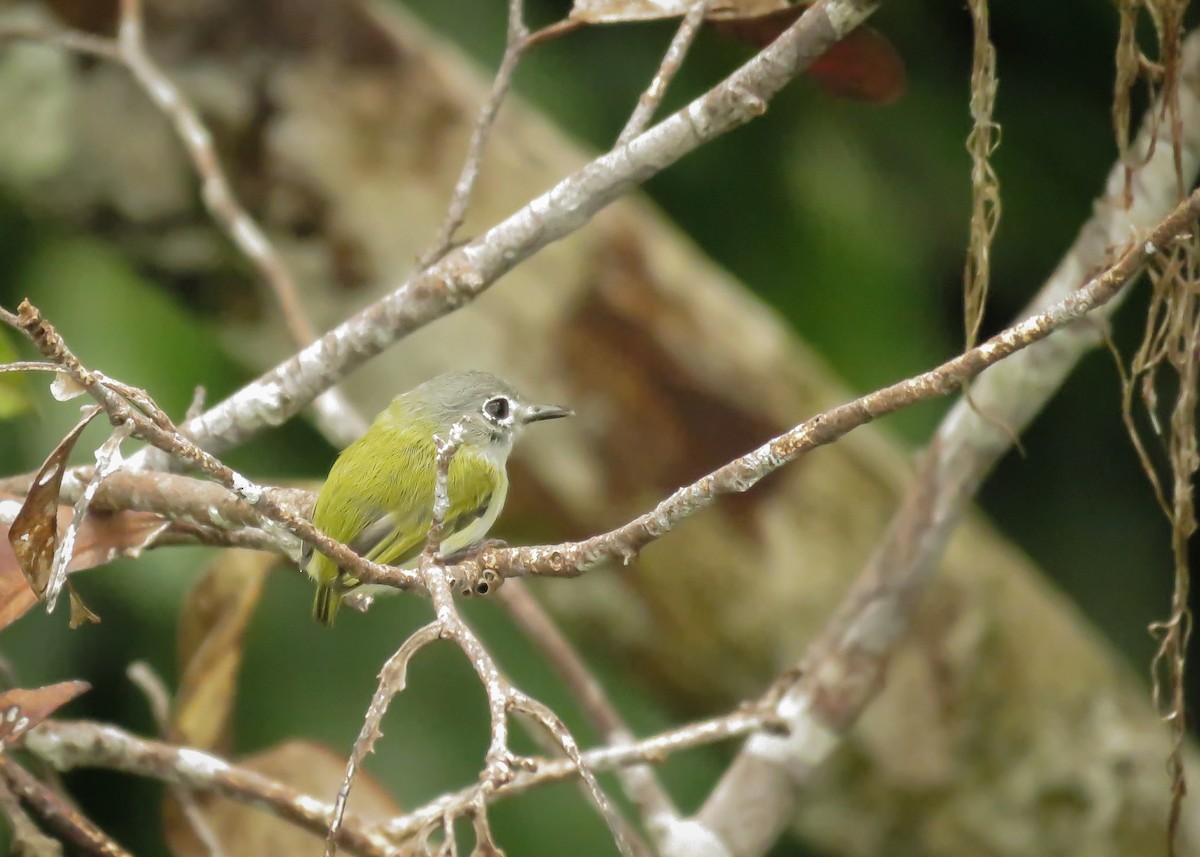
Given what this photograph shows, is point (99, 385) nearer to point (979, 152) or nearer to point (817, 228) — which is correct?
point (979, 152)

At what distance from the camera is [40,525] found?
1.23m

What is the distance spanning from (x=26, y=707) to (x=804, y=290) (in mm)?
2284

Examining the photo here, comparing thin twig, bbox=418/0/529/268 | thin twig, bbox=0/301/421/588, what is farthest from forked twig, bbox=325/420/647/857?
thin twig, bbox=418/0/529/268

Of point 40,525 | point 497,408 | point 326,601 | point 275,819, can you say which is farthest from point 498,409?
point 40,525

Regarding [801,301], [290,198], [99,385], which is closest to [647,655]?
[801,301]

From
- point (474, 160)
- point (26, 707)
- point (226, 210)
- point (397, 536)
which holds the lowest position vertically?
point (26, 707)

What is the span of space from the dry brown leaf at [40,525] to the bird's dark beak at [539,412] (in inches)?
46.4

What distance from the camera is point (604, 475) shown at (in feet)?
9.86

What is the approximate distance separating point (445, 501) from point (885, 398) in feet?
1.30

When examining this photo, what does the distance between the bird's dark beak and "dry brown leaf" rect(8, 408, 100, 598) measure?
1.18m

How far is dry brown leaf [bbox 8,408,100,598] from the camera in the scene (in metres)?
1.19

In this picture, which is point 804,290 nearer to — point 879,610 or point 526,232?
point 879,610

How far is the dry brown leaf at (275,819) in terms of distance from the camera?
2.05 meters

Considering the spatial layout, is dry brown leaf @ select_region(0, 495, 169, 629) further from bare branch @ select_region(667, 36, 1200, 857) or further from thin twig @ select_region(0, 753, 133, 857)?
bare branch @ select_region(667, 36, 1200, 857)
